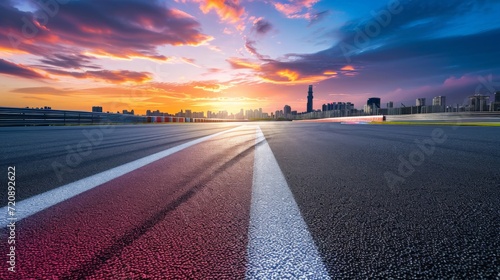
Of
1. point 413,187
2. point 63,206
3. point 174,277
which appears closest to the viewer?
point 174,277

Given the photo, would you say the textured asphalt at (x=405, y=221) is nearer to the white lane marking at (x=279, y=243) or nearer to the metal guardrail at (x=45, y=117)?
the white lane marking at (x=279, y=243)

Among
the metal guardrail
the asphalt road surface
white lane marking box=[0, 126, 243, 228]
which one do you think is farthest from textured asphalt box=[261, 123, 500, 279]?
the metal guardrail

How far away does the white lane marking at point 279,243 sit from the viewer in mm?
1047

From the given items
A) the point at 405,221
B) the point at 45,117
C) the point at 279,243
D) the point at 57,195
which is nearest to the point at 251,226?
the point at 279,243

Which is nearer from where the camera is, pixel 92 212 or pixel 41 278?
pixel 41 278

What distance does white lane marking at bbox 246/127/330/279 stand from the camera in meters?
1.05

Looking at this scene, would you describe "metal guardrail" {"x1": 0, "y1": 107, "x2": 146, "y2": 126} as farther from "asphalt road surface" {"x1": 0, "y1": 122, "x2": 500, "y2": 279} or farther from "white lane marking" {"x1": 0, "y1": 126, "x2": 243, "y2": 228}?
"white lane marking" {"x1": 0, "y1": 126, "x2": 243, "y2": 228}

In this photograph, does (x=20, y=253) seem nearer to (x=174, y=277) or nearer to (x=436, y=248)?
(x=174, y=277)

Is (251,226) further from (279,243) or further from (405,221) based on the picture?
→ (405,221)

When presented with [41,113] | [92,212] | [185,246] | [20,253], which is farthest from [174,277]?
[41,113]

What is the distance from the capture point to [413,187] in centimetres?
244

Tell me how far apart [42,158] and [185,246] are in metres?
4.13

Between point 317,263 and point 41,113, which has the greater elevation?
point 41,113

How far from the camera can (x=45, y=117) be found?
765 inches
